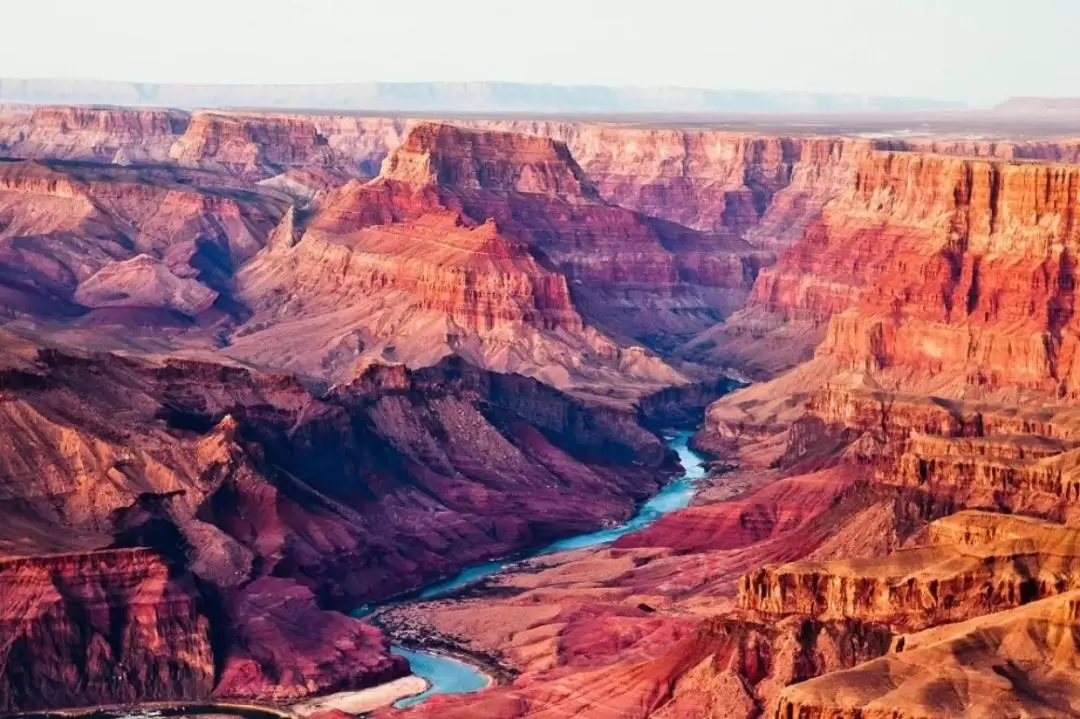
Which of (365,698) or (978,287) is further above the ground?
(978,287)

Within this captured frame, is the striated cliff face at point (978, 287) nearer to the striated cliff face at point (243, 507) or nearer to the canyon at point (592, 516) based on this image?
the canyon at point (592, 516)

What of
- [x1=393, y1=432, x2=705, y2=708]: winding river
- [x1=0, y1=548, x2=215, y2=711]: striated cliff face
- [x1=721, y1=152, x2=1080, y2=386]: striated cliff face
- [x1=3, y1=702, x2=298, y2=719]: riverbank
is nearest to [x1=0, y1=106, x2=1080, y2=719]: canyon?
[x1=0, y1=548, x2=215, y2=711]: striated cliff face

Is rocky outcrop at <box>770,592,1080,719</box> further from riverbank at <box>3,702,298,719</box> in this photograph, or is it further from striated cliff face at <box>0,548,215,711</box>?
striated cliff face at <box>0,548,215,711</box>

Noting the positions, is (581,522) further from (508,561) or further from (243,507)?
(243,507)

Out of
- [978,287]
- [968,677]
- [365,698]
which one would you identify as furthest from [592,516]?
[968,677]

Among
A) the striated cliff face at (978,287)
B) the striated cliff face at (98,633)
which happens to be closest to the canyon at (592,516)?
the striated cliff face at (98,633)

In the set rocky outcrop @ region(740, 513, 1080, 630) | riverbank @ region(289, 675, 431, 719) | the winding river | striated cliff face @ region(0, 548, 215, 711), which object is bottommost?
the winding river

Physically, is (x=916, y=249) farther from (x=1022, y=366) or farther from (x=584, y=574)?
(x=584, y=574)

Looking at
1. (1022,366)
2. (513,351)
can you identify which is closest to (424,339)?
(513,351)
